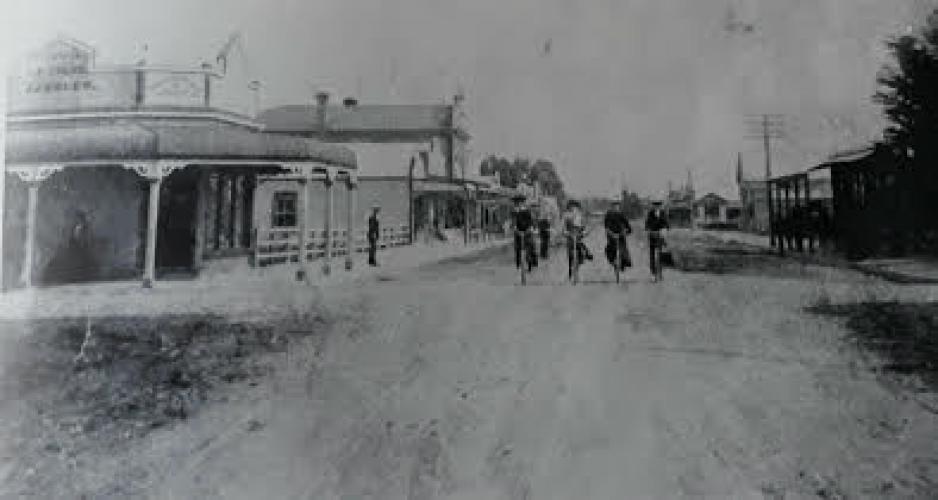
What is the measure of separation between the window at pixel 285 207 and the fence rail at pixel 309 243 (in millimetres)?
155

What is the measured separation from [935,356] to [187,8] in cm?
300

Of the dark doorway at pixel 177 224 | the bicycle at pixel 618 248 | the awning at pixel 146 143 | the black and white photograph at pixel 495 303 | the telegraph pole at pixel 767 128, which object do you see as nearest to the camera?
the black and white photograph at pixel 495 303

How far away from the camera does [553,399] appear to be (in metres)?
1.80

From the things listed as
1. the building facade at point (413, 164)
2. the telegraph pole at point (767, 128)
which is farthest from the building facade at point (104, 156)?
the building facade at point (413, 164)

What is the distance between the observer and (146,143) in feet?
10.2

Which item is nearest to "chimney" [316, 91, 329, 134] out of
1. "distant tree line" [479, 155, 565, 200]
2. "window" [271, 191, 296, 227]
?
"distant tree line" [479, 155, 565, 200]

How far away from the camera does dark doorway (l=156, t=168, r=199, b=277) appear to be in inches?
125

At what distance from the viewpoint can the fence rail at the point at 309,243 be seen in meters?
4.33

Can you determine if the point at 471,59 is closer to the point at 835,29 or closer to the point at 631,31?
the point at 631,31

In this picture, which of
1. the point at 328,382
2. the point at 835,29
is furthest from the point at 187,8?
the point at 835,29

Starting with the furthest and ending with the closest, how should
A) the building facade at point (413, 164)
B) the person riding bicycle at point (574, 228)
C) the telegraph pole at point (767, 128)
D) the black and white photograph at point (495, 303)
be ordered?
→ the building facade at point (413, 164) < the person riding bicycle at point (574, 228) < the telegraph pole at point (767, 128) < the black and white photograph at point (495, 303)

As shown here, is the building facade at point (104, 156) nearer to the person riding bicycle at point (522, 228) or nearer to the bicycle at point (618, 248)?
the person riding bicycle at point (522, 228)

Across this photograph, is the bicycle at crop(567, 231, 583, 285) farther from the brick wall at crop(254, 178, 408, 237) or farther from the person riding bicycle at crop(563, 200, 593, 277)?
the brick wall at crop(254, 178, 408, 237)

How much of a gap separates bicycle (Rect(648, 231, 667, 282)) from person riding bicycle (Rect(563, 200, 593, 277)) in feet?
1.92
